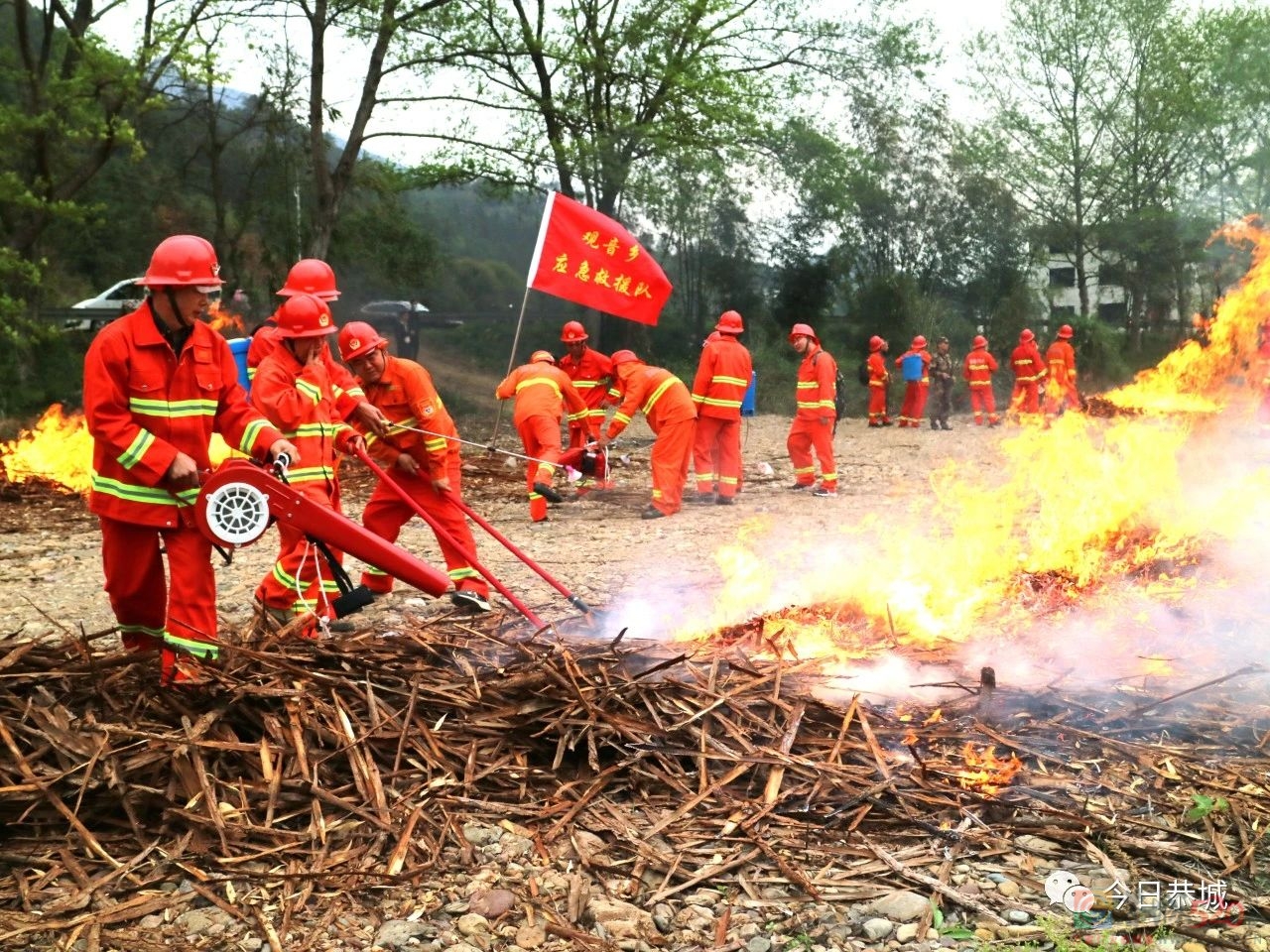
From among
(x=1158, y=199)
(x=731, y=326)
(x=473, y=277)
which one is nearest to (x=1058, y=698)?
(x=731, y=326)

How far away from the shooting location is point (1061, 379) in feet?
71.9

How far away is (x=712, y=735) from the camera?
4285mm

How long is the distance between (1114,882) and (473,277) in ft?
99.4

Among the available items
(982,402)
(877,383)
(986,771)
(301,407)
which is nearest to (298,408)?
(301,407)

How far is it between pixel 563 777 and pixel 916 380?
19003 millimetres

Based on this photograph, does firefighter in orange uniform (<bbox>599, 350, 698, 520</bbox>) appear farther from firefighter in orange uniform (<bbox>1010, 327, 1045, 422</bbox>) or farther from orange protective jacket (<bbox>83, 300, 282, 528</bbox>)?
firefighter in orange uniform (<bbox>1010, 327, 1045, 422</bbox>)

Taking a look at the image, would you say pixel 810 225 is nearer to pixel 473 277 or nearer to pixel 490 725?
pixel 473 277

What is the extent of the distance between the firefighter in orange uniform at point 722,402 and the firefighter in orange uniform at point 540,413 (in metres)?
1.65

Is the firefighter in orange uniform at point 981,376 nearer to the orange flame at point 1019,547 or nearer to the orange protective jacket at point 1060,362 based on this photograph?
the orange protective jacket at point 1060,362

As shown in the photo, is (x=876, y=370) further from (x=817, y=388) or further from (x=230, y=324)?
(x=230, y=324)

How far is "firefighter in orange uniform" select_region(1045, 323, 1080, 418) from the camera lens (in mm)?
21875

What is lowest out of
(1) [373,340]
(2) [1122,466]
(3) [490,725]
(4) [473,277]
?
(3) [490,725]

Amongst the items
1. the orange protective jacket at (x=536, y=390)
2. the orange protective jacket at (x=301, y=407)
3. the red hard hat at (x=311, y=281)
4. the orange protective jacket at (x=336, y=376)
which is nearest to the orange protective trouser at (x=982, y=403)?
the orange protective jacket at (x=536, y=390)

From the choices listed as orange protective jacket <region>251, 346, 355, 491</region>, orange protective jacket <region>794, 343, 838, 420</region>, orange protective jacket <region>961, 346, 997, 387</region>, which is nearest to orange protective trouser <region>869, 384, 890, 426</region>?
orange protective jacket <region>961, 346, 997, 387</region>
